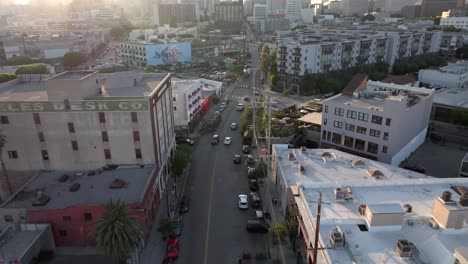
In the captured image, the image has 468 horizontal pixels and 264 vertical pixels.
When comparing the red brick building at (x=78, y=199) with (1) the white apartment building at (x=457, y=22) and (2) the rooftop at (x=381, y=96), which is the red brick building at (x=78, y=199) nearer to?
(2) the rooftop at (x=381, y=96)

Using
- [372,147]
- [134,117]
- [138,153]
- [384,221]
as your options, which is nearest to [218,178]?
[138,153]

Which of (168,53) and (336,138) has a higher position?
(168,53)

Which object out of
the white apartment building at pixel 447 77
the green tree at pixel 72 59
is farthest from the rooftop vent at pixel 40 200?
Result: the green tree at pixel 72 59

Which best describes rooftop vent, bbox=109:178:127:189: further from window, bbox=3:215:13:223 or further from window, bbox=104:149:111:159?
window, bbox=3:215:13:223

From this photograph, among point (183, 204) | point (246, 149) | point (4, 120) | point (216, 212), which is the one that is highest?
point (4, 120)

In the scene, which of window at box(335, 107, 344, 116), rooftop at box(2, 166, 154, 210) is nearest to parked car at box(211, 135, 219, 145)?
rooftop at box(2, 166, 154, 210)

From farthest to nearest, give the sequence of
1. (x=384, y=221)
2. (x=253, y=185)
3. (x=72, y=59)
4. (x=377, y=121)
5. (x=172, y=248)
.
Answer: (x=72, y=59) < (x=377, y=121) < (x=253, y=185) < (x=172, y=248) < (x=384, y=221)

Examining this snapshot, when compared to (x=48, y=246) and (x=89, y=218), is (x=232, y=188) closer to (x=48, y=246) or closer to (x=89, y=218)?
(x=89, y=218)

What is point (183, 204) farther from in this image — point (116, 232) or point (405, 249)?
point (405, 249)
